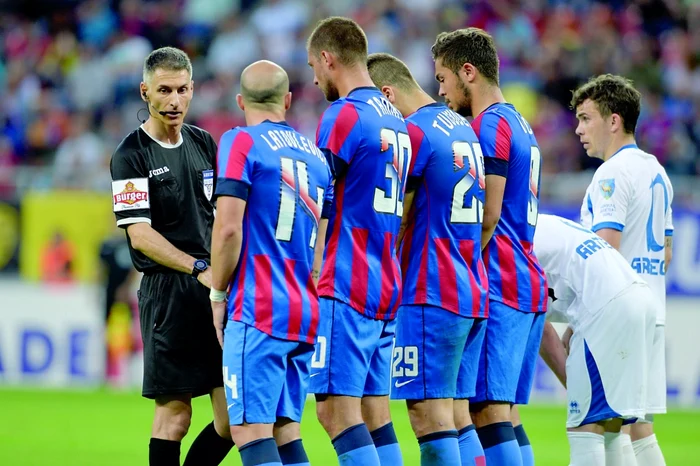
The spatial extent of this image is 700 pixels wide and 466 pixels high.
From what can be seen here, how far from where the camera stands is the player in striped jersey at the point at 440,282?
19.5 ft

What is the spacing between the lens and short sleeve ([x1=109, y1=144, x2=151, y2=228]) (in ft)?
20.6

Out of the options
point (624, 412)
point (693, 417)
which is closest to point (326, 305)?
point (624, 412)

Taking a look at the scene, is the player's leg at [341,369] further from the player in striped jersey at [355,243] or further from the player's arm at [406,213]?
the player's arm at [406,213]

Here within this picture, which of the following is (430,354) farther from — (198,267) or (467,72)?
(467,72)

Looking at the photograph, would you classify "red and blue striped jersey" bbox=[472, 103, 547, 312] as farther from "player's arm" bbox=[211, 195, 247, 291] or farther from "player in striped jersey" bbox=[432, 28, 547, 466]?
"player's arm" bbox=[211, 195, 247, 291]

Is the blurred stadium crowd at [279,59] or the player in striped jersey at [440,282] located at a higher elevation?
the blurred stadium crowd at [279,59]

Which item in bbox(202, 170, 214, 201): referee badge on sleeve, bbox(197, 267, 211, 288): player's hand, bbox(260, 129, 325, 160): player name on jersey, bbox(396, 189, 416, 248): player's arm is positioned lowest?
bbox(197, 267, 211, 288): player's hand

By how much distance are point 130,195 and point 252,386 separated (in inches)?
66.0

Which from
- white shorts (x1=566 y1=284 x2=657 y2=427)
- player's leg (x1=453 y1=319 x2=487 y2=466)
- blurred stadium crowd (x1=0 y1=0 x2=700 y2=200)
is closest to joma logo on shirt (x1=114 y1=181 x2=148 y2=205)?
player's leg (x1=453 y1=319 x2=487 y2=466)

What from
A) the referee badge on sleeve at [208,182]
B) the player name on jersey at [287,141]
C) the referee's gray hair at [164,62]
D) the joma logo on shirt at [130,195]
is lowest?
the joma logo on shirt at [130,195]

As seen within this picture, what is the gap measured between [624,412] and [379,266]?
5.55ft

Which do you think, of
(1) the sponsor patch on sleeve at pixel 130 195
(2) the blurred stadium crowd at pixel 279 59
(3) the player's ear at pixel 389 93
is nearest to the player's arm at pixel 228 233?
(1) the sponsor patch on sleeve at pixel 130 195

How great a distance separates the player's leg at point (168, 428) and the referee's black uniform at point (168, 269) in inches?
3.6

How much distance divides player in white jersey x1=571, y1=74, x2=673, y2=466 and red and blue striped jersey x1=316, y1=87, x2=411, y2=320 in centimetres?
170
